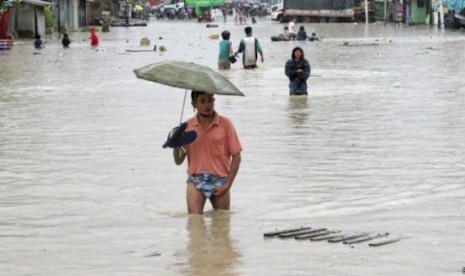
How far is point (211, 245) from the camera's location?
8180 mm

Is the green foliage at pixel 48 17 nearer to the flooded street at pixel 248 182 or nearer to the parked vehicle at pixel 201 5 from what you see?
the flooded street at pixel 248 182

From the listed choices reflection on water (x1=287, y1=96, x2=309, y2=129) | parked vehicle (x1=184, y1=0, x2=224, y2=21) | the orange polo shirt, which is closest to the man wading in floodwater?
the orange polo shirt

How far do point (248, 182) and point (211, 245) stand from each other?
3208mm

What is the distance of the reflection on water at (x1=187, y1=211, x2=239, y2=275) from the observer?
7395 mm

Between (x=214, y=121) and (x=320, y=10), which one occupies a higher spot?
(x=320, y=10)

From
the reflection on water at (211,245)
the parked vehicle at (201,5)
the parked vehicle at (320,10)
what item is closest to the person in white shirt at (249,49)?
the reflection on water at (211,245)

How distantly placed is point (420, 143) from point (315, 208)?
14.7ft

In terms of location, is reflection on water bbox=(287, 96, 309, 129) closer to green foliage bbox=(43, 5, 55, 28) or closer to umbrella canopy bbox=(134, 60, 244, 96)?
umbrella canopy bbox=(134, 60, 244, 96)

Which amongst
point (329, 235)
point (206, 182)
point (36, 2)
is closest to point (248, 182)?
point (206, 182)

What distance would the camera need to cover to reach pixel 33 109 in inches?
762

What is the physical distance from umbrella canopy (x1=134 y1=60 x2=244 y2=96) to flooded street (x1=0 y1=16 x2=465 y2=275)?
102cm

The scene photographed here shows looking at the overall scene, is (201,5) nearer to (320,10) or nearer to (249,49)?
(320,10)

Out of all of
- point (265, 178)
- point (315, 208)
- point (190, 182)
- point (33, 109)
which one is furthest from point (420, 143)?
point (33, 109)

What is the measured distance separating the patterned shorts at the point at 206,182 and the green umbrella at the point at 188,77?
64cm
